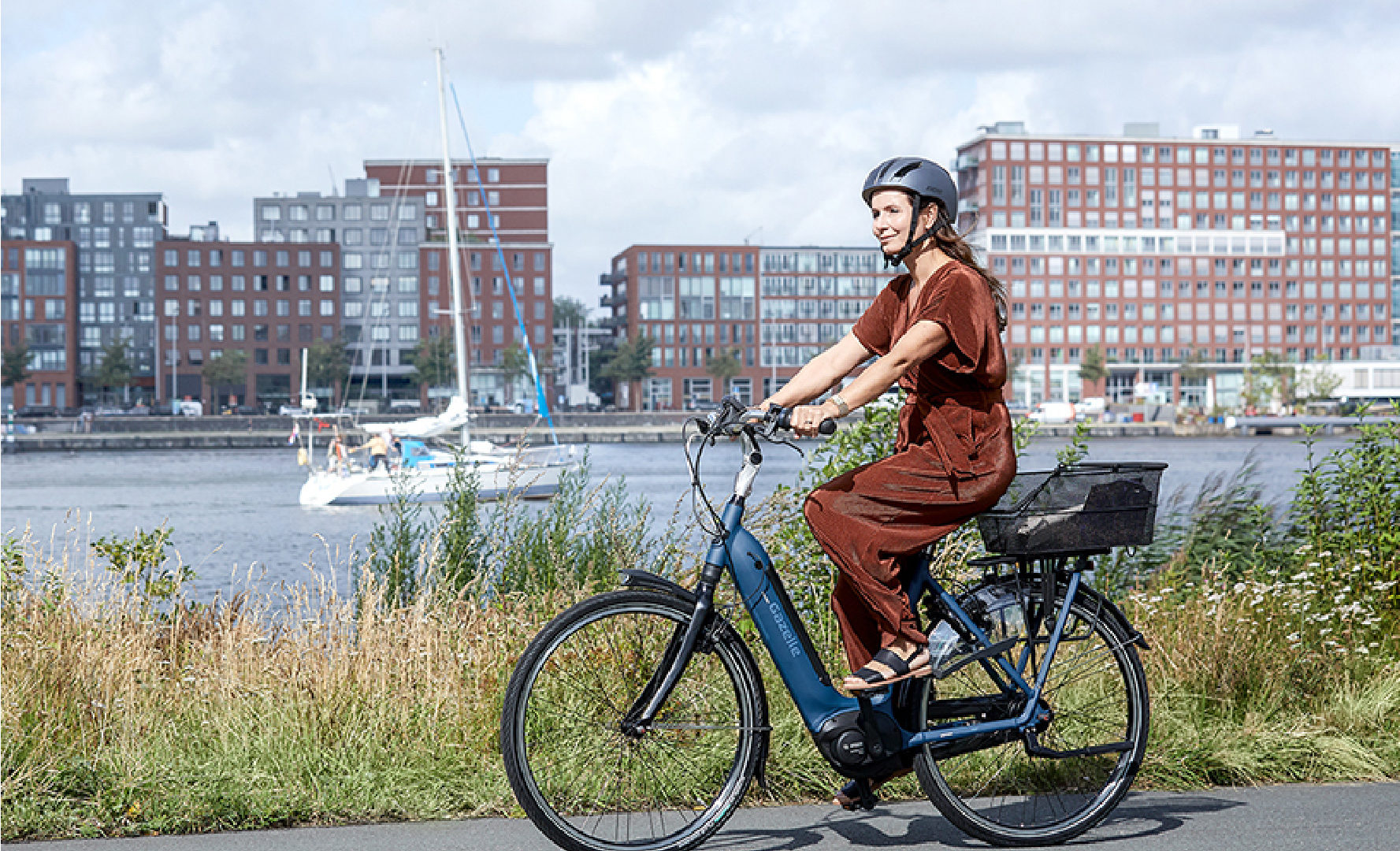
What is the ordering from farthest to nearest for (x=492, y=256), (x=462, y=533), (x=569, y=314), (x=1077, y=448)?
(x=569, y=314), (x=492, y=256), (x=462, y=533), (x=1077, y=448)

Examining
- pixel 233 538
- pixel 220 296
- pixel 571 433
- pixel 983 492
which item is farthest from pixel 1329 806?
pixel 220 296

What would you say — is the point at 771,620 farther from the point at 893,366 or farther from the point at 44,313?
the point at 44,313

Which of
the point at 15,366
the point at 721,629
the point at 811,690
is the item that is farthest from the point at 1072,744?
the point at 15,366

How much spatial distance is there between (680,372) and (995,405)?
127252mm

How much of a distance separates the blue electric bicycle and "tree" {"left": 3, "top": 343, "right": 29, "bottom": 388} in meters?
115

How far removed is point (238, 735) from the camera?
4.93 m

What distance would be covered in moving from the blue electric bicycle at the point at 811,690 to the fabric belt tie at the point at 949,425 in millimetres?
260

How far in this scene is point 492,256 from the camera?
122 metres

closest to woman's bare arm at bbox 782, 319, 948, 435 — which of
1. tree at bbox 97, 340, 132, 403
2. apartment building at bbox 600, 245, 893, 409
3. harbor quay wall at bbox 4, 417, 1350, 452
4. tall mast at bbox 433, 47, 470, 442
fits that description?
tall mast at bbox 433, 47, 470, 442

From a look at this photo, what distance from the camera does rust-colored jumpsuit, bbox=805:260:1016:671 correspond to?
4.02 meters

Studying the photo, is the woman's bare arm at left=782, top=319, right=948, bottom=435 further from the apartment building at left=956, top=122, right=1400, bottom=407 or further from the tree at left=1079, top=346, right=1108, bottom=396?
the apartment building at left=956, top=122, right=1400, bottom=407

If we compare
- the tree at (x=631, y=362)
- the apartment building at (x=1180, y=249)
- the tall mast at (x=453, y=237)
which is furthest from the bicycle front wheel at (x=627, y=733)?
the apartment building at (x=1180, y=249)

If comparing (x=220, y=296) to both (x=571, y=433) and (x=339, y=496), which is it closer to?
(x=571, y=433)

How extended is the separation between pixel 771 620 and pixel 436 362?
109868 mm
